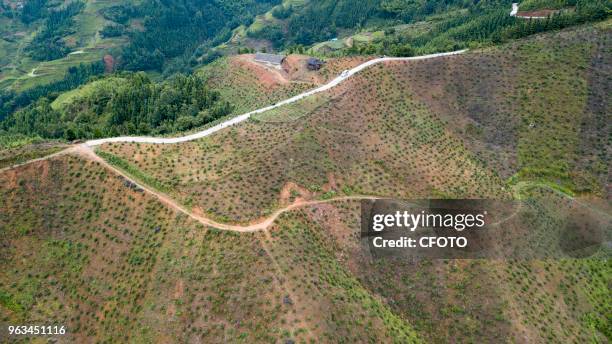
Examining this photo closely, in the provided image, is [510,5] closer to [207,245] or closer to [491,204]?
[491,204]

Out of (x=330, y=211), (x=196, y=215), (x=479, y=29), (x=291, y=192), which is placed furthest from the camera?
(x=479, y=29)

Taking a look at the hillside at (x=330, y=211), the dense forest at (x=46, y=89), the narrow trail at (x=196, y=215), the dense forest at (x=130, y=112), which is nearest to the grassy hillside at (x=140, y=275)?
the hillside at (x=330, y=211)

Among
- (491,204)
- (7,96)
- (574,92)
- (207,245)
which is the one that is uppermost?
(574,92)

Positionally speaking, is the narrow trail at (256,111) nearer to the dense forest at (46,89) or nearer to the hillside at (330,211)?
the hillside at (330,211)

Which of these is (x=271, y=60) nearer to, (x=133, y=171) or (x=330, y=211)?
(x=133, y=171)

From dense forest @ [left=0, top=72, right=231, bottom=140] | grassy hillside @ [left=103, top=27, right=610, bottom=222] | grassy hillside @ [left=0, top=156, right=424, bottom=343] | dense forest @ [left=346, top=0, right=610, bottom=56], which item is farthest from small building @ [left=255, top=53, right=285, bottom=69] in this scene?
grassy hillside @ [left=0, top=156, right=424, bottom=343]

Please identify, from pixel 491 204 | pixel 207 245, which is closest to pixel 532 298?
pixel 491 204

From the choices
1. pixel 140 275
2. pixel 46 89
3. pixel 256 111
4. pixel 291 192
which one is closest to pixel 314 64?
pixel 256 111

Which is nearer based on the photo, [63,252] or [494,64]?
[63,252]
